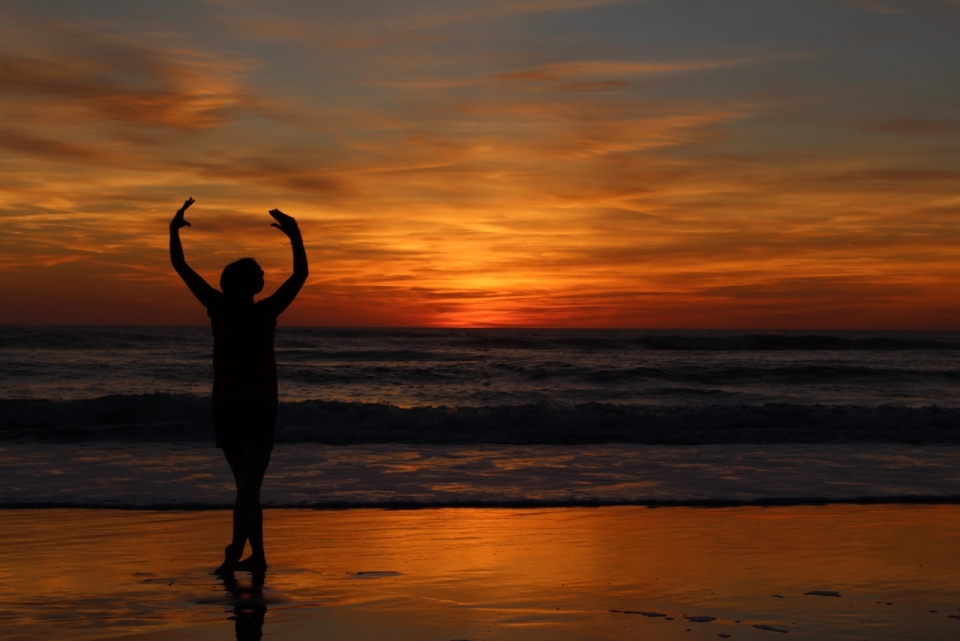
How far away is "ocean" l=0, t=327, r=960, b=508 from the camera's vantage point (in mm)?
8594

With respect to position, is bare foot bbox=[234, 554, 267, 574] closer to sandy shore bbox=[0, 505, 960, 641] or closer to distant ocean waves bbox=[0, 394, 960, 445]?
sandy shore bbox=[0, 505, 960, 641]

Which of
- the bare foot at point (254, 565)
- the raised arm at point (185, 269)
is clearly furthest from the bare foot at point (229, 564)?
the raised arm at point (185, 269)

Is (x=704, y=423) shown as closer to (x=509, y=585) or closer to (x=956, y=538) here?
(x=956, y=538)

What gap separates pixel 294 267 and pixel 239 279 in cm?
31

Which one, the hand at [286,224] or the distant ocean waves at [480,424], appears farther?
the distant ocean waves at [480,424]

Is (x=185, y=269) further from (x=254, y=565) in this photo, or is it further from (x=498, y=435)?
(x=498, y=435)

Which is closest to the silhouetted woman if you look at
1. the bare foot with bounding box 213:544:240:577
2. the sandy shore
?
the bare foot with bounding box 213:544:240:577

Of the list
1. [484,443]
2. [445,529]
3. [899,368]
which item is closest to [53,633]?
[445,529]

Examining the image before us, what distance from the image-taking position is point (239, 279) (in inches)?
178

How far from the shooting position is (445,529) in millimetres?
6719

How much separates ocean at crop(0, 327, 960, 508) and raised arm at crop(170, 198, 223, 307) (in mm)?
3808

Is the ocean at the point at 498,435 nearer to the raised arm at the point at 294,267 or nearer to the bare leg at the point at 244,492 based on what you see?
the bare leg at the point at 244,492

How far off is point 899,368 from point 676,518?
28.7 meters

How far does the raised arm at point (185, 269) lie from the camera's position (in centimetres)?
451
